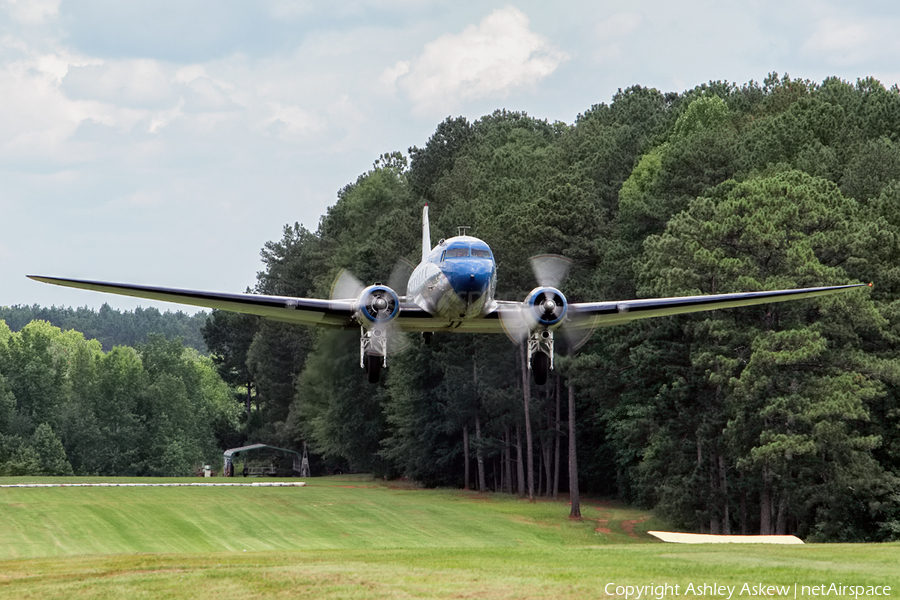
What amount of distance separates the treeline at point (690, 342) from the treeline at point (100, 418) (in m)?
30.3

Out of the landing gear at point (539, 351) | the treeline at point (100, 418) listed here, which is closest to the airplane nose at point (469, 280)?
the landing gear at point (539, 351)

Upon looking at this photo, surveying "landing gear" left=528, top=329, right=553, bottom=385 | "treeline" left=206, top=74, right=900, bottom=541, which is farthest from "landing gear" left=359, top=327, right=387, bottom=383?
"treeline" left=206, top=74, right=900, bottom=541

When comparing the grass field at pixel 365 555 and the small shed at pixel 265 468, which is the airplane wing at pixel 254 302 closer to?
the grass field at pixel 365 555

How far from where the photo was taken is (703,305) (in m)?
33.1

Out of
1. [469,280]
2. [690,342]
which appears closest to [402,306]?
[469,280]

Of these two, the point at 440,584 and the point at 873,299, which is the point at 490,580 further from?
the point at 873,299

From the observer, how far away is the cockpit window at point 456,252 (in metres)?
29.7

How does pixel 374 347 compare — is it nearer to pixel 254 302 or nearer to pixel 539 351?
pixel 254 302

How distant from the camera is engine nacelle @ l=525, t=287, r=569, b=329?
3014 centimetres

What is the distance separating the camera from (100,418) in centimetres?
12812

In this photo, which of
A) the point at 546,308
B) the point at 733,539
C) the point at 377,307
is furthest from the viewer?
the point at 733,539

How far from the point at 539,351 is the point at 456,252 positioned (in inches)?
146

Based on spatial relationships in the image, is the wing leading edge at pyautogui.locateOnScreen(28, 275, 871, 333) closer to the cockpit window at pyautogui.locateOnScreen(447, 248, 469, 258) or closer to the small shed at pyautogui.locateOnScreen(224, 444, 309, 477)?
the cockpit window at pyautogui.locateOnScreen(447, 248, 469, 258)

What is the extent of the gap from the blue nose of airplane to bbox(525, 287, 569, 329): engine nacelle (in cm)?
151
